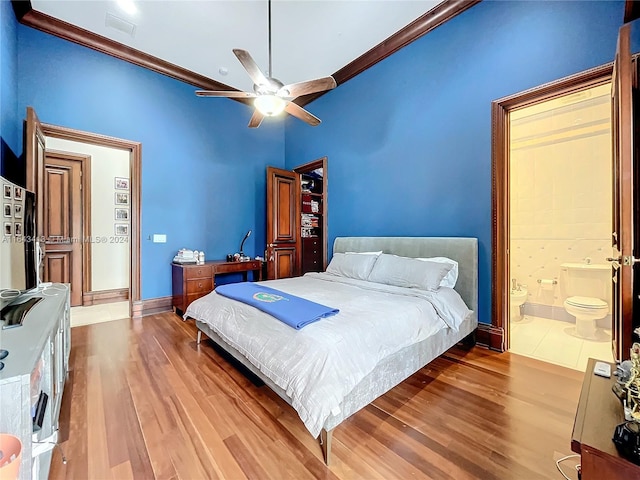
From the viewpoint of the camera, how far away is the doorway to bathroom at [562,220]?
11.1 feet

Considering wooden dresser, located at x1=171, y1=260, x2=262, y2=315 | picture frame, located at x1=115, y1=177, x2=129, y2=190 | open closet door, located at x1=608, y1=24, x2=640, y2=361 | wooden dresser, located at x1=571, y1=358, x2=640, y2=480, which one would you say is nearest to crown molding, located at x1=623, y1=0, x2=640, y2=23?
open closet door, located at x1=608, y1=24, x2=640, y2=361

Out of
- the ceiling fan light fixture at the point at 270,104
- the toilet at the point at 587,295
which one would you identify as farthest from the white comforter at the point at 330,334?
the ceiling fan light fixture at the point at 270,104

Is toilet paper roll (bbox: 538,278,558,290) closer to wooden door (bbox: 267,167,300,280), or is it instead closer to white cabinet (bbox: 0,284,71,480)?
wooden door (bbox: 267,167,300,280)

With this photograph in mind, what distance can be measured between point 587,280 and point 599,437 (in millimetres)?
3645

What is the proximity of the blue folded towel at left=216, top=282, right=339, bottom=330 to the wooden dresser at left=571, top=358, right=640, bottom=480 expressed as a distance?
125 centimetres

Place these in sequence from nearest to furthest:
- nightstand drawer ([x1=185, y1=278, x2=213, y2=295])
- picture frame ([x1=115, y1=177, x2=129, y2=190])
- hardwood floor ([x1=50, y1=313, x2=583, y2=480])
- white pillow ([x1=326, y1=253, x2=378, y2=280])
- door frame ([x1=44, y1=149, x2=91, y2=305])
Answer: hardwood floor ([x1=50, y1=313, x2=583, y2=480])
white pillow ([x1=326, y1=253, x2=378, y2=280])
nightstand drawer ([x1=185, y1=278, x2=213, y2=295])
door frame ([x1=44, y1=149, x2=91, y2=305])
picture frame ([x1=115, y1=177, x2=129, y2=190])

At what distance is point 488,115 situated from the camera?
2750mm

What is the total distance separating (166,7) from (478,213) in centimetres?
390

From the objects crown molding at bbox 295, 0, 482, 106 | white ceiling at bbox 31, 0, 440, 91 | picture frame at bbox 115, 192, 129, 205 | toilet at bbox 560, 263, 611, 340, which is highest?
white ceiling at bbox 31, 0, 440, 91

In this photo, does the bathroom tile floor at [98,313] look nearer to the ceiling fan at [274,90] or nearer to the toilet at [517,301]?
the ceiling fan at [274,90]

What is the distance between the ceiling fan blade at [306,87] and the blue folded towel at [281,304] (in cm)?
179

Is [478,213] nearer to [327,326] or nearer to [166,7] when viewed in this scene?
[327,326]

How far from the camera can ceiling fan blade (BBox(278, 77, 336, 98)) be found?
7.93ft

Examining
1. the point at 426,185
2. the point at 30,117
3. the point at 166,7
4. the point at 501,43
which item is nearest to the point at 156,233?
the point at 30,117
